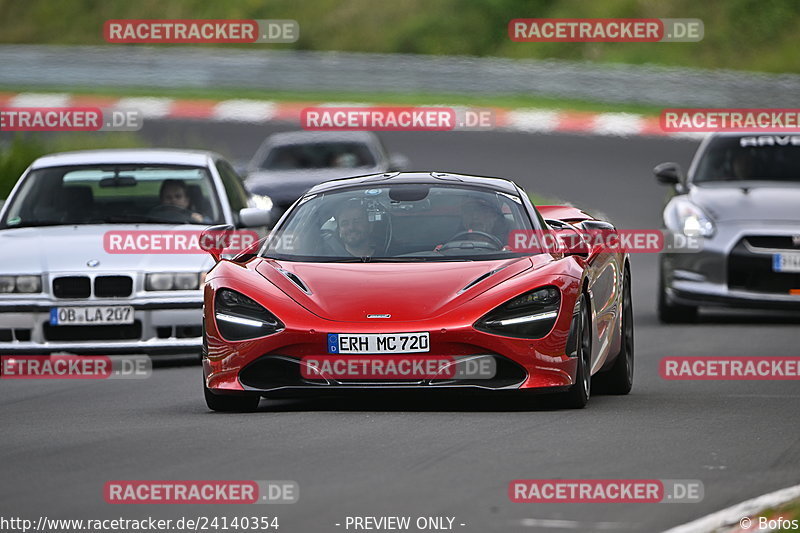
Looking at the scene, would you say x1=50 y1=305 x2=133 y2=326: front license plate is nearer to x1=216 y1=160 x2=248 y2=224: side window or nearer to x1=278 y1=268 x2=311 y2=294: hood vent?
x1=216 y1=160 x2=248 y2=224: side window

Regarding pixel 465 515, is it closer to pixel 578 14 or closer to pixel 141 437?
pixel 141 437

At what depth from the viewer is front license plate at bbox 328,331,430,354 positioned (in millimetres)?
8492

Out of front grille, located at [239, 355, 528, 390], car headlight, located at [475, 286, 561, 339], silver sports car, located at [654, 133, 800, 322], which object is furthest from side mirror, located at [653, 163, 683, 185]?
front grille, located at [239, 355, 528, 390]

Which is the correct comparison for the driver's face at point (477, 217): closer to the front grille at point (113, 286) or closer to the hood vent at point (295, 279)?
the hood vent at point (295, 279)

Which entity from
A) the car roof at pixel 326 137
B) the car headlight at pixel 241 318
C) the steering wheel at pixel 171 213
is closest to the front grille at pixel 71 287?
the steering wheel at pixel 171 213

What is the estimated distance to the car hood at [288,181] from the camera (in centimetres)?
2188

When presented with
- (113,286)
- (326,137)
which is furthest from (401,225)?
(326,137)

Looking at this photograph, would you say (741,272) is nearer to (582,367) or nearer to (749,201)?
(749,201)

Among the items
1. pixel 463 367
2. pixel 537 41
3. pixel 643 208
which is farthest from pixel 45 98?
pixel 463 367

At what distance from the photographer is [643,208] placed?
26.0 metres

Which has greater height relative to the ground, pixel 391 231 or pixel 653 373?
pixel 391 231

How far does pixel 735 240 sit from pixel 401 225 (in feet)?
18.8

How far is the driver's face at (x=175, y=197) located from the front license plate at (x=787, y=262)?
486 cm

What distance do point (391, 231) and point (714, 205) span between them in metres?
6.05
